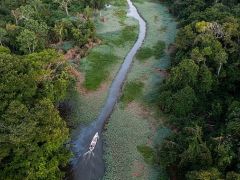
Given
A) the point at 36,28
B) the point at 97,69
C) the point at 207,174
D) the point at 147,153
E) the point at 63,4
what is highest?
the point at 36,28

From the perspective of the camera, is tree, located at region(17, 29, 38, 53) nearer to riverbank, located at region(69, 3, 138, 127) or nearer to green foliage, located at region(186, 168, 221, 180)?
riverbank, located at region(69, 3, 138, 127)

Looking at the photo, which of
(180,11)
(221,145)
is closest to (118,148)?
(221,145)

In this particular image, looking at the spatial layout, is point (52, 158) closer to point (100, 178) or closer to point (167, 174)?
point (100, 178)

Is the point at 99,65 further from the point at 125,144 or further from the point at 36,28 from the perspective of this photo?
the point at 125,144

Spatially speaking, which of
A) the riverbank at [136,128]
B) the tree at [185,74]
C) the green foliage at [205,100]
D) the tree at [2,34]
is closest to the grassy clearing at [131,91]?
the riverbank at [136,128]

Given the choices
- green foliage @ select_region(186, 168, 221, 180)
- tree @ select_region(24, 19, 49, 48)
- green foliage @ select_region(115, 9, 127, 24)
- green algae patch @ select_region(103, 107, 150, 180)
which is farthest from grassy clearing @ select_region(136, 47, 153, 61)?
green foliage @ select_region(186, 168, 221, 180)

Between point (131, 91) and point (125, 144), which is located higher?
point (131, 91)

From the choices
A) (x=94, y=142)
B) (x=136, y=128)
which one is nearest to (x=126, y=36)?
(x=136, y=128)

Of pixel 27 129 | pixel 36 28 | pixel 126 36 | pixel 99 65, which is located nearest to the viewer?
pixel 27 129
